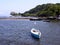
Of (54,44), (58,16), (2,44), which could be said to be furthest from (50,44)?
(58,16)

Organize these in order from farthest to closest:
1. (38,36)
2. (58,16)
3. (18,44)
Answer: (58,16) → (38,36) → (18,44)

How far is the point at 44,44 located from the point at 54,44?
7.56 ft

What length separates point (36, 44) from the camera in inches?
1801

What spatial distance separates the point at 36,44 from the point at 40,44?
0.99 metres

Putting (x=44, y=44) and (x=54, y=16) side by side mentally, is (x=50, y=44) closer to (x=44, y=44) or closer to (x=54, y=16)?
(x=44, y=44)

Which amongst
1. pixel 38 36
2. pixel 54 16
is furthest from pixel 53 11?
pixel 38 36

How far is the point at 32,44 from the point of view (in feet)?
148

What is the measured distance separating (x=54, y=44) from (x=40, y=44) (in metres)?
3.33

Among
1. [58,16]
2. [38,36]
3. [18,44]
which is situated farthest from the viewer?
[58,16]

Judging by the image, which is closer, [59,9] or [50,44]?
[50,44]

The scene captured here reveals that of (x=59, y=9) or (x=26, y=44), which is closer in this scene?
(x=26, y=44)

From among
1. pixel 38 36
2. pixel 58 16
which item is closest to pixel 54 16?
pixel 58 16

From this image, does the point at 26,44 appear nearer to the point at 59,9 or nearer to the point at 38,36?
the point at 38,36

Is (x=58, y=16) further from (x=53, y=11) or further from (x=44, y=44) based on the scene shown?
(x=44, y=44)
